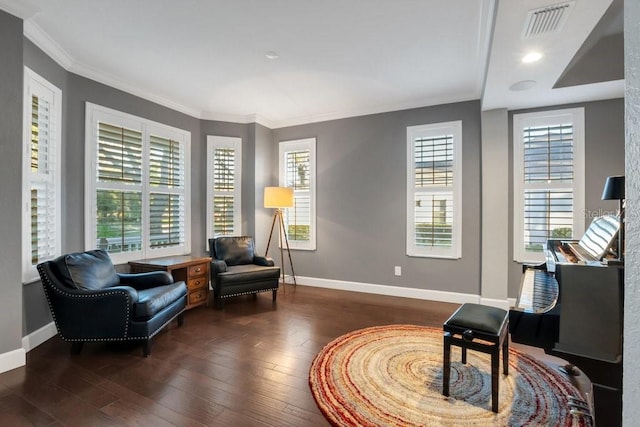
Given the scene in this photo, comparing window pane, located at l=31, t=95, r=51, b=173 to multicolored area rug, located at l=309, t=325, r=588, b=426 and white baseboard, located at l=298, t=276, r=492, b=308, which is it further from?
white baseboard, located at l=298, t=276, r=492, b=308

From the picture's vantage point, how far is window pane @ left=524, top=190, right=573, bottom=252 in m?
3.63

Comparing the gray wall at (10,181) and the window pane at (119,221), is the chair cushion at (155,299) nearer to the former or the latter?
the gray wall at (10,181)

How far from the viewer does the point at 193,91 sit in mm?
4016

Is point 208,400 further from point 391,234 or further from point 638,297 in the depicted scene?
point 391,234

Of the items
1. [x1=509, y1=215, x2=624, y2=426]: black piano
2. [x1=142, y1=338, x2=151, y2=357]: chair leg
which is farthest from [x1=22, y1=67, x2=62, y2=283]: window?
[x1=509, y1=215, x2=624, y2=426]: black piano

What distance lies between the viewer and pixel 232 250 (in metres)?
4.37

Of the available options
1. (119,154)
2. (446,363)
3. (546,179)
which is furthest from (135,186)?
(546,179)

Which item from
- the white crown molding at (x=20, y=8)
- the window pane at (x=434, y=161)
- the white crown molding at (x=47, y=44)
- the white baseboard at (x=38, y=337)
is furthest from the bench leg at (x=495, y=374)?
the white crown molding at (x=47, y=44)

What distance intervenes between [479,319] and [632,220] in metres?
1.61

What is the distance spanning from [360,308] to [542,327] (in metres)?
2.40

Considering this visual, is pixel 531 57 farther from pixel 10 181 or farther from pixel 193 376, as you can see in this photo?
pixel 10 181

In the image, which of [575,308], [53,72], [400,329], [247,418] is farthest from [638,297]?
[53,72]

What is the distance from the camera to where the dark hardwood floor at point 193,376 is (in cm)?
184

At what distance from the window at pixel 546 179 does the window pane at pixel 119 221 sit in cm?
486
